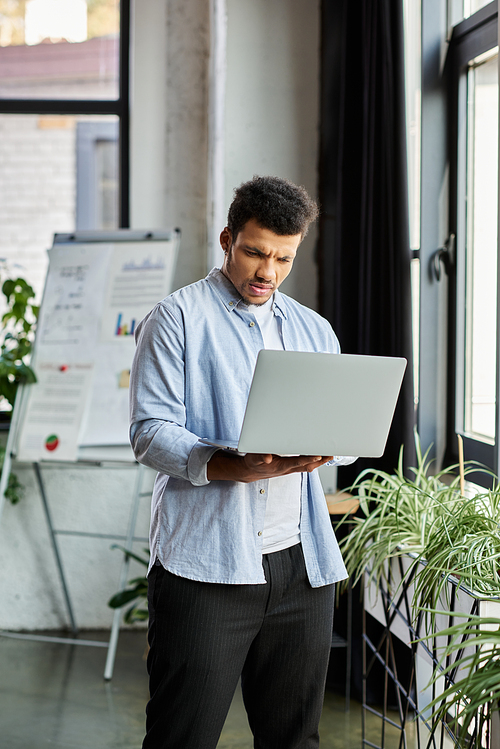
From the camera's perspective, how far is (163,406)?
1.21 meters

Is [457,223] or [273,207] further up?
[457,223]

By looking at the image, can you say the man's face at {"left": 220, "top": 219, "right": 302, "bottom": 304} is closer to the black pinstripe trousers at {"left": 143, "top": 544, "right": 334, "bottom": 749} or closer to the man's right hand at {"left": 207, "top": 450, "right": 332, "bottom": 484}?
the man's right hand at {"left": 207, "top": 450, "right": 332, "bottom": 484}

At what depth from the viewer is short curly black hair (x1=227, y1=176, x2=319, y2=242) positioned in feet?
4.06

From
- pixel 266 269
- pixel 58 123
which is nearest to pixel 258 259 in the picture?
pixel 266 269

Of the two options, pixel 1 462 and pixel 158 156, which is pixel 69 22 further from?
pixel 1 462

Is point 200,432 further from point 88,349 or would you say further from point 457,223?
point 88,349

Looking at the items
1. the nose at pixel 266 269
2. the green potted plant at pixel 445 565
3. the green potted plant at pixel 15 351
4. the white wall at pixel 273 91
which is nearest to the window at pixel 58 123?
the green potted plant at pixel 15 351

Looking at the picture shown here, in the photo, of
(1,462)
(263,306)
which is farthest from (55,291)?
(263,306)

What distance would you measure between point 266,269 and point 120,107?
2.44 metres

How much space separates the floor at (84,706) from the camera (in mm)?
2229

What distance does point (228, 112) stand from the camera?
2.76 m

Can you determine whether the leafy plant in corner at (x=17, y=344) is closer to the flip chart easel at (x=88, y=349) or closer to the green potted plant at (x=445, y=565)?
the flip chart easel at (x=88, y=349)

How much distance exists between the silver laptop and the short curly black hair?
0.31 m

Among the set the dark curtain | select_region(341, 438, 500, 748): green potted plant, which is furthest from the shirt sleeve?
the dark curtain
